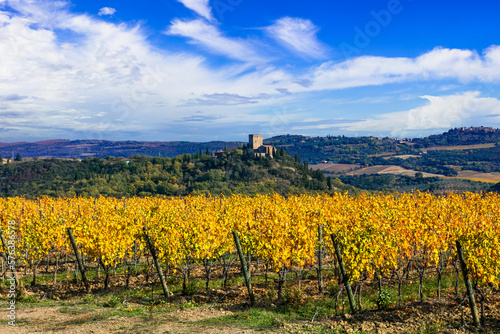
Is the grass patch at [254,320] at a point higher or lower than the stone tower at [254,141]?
lower

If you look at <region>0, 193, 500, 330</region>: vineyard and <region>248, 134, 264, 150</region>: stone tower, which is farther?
<region>248, 134, 264, 150</region>: stone tower

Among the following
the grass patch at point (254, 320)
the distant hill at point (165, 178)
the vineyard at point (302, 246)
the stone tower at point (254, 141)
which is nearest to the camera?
the grass patch at point (254, 320)

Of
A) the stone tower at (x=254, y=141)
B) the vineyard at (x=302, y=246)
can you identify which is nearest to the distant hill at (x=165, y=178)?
the stone tower at (x=254, y=141)

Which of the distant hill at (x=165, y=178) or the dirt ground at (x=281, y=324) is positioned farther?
the distant hill at (x=165, y=178)

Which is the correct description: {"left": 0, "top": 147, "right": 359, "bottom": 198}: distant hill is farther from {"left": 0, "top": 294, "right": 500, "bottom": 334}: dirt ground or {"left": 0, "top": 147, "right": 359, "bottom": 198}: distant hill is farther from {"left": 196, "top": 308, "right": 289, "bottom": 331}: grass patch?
{"left": 196, "top": 308, "right": 289, "bottom": 331}: grass patch

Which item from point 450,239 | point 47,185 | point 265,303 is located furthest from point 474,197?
point 47,185

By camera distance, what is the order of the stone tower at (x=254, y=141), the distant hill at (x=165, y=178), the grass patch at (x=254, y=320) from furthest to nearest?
the stone tower at (x=254, y=141), the distant hill at (x=165, y=178), the grass patch at (x=254, y=320)

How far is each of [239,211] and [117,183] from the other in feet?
214

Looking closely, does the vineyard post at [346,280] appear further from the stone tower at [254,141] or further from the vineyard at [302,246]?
the stone tower at [254,141]

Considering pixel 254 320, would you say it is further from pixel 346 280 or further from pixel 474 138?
pixel 474 138

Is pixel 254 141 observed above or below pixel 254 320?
above

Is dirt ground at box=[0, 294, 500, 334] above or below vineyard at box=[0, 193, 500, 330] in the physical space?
below

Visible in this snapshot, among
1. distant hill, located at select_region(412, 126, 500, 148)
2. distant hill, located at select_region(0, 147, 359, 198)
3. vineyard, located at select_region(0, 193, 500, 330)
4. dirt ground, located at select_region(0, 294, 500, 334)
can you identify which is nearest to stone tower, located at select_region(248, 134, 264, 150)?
distant hill, located at select_region(0, 147, 359, 198)

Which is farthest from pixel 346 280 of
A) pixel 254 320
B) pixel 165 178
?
pixel 165 178
